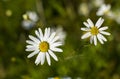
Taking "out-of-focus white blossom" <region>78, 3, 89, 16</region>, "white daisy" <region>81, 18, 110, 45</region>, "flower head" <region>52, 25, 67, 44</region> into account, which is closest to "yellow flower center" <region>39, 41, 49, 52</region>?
"white daisy" <region>81, 18, 110, 45</region>

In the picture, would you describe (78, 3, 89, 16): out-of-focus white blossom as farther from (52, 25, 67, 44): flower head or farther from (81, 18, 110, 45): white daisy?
(81, 18, 110, 45): white daisy

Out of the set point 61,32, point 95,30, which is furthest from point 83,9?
point 95,30

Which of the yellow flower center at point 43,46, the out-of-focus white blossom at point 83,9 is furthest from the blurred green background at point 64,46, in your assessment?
the yellow flower center at point 43,46

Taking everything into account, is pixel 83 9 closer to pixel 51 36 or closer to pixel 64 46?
pixel 64 46

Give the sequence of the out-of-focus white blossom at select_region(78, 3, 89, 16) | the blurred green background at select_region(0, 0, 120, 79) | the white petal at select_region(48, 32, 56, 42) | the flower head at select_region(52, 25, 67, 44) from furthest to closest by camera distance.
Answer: the out-of-focus white blossom at select_region(78, 3, 89, 16) → the flower head at select_region(52, 25, 67, 44) → the blurred green background at select_region(0, 0, 120, 79) → the white petal at select_region(48, 32, 56, 42)

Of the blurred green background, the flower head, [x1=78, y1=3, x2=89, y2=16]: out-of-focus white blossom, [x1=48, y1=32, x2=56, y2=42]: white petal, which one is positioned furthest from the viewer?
[x1=78, y1=3, x2=89, y2=16]: out-of-focus white blossom

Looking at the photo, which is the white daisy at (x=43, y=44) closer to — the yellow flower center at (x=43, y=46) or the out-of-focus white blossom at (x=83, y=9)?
the yellow flower center at (x=43, y=46)

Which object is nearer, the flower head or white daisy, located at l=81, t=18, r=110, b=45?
white daisy, located at l=81, t=18, r=110, b=45
